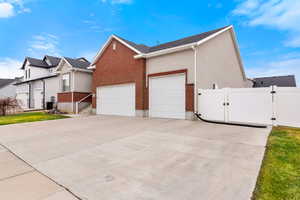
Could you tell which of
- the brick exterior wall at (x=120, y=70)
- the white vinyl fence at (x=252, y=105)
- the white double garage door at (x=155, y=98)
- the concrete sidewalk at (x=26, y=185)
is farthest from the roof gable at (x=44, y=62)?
the concrete sidewalk at (x=26, y=185)

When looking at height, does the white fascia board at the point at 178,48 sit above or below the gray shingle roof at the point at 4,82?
below

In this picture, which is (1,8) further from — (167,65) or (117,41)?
(167,65)

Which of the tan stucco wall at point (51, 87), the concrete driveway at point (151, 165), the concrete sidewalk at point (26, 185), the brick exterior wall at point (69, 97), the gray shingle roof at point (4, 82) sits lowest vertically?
the concrete sidewalk at point (26, 185)

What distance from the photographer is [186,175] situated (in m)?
3.00

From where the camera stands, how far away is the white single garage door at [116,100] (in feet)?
41.1

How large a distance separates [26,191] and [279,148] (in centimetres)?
591

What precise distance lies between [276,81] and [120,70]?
26.1 meters

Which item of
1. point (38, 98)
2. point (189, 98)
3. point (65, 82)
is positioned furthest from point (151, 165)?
point (38, 98)

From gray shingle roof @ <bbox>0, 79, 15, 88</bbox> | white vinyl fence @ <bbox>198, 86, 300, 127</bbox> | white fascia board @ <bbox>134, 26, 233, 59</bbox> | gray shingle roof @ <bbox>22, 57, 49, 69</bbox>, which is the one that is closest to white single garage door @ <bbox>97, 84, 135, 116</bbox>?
white fascia board @ <bbox>134, 26, 233, 59</bbox>

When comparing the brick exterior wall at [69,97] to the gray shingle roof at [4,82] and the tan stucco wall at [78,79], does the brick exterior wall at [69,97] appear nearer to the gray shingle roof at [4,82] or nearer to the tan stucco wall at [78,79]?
the tan stucco wall at [78,79]

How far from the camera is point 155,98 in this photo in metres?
11.3

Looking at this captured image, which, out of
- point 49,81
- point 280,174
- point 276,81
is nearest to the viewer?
point 280,174

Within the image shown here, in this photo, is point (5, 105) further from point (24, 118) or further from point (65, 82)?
point (65, 82)

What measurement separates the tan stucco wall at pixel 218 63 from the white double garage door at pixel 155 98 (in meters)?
1.47
